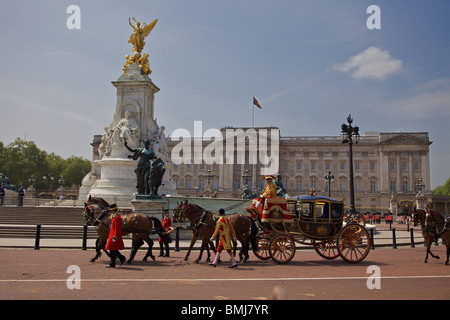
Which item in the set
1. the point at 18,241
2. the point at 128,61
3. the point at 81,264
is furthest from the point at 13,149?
the point at 81,264

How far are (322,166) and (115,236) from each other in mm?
88684

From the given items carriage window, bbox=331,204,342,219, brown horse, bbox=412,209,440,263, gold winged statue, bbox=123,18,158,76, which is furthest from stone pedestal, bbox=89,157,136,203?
brown horse, bbox=412,209,440,263

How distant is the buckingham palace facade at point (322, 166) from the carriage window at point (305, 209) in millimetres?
78209

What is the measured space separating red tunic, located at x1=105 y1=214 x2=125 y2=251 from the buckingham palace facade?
80.6 m

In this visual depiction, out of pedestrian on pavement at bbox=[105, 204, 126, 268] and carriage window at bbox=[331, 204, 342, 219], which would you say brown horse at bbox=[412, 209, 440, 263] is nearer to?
carriage window at bbox=[331, 204, 342, 219]

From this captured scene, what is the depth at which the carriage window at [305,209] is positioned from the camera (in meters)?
11.6

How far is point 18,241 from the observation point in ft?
53.4

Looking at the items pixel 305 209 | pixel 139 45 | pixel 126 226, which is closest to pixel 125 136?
pixel 139 45

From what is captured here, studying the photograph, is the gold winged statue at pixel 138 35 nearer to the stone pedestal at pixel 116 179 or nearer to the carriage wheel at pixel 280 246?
the stone pedestal at pixel 116 179

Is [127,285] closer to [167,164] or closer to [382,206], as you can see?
[167,164]

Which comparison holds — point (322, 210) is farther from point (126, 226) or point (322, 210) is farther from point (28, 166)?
point (28, 166)

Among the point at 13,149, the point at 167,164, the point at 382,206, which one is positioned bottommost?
the point at 382,206

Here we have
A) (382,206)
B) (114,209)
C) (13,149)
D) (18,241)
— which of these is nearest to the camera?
(114,209)
